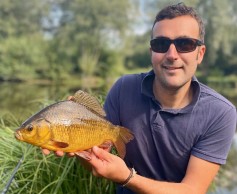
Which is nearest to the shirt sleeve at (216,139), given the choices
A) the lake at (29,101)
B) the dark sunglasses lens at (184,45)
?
the dark sunglasses lens at (184,45)

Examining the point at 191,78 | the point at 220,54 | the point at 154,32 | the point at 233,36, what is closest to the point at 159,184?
the point at 191,78

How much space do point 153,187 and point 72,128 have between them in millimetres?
612

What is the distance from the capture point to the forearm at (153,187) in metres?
2.16

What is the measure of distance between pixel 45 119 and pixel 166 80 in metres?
0.82

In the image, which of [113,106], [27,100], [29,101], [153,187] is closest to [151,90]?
[113,106]

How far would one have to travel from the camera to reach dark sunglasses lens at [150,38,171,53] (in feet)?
7.78

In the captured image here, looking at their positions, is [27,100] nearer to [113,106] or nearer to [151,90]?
[113,106]

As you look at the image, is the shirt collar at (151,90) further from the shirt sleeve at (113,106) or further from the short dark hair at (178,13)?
the short dark hair at (178,13)

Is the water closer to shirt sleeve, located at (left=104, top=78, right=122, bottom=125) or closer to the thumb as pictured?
shirt sleeve, located at (left=104, top=78, right=122, bottom=125)

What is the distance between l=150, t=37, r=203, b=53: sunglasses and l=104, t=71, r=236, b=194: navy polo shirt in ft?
0.77

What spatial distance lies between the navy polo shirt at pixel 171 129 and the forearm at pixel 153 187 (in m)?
0.22

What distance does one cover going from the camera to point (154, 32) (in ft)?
8.09

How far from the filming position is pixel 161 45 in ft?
7.80

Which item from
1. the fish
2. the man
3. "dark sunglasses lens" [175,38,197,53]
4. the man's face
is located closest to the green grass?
the man
